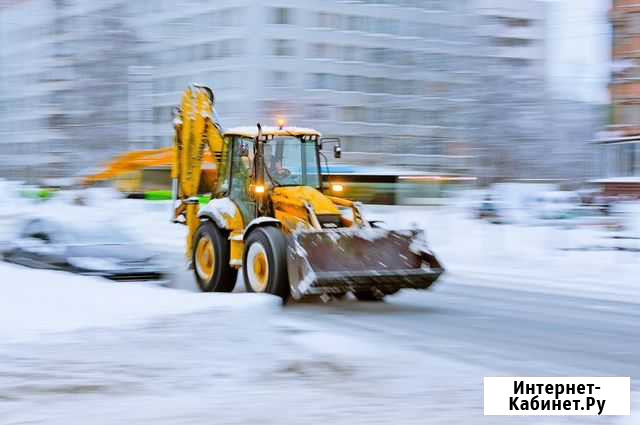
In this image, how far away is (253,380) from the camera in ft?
27.4

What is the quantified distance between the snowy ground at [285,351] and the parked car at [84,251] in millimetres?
716

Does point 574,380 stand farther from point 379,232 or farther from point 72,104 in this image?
point 72,104

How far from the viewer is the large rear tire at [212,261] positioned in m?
15.2

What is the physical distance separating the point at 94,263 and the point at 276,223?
396 centimetres

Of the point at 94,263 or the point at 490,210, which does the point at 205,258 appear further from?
the point at 490,210

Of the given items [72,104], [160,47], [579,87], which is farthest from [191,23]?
[579,87]

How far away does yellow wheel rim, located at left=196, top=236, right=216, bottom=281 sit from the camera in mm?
15549

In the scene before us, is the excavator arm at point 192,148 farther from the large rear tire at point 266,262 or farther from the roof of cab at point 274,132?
the large rear tire at point 266,262

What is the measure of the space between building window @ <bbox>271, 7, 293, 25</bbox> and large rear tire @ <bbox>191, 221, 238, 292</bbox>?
5797cm

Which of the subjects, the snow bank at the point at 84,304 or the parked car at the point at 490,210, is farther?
the parked car at the point at 490,210

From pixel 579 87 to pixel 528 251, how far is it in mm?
31794

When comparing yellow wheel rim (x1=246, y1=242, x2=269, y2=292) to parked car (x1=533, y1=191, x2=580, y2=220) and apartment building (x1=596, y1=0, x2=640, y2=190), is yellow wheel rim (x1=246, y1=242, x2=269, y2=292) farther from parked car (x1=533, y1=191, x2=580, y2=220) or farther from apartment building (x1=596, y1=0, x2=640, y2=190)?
apartment building (x1=596, y1=0, x2=640, y2=190)

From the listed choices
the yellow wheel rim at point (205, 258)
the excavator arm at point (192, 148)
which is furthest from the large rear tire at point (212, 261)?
the excavator arm at point (192, 148)

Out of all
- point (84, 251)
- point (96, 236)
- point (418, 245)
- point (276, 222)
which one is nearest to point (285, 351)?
point (276, 222)
